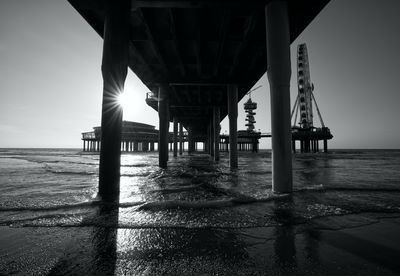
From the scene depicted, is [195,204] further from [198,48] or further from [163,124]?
[163,124]

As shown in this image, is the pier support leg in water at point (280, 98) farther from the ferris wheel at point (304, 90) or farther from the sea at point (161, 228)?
the ferris wheel at point (304, 90)

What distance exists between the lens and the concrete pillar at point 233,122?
13.8m

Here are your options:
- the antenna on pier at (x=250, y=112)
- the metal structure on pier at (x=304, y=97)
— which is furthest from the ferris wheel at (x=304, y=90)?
the antenna on pier at (x=250, y=112)

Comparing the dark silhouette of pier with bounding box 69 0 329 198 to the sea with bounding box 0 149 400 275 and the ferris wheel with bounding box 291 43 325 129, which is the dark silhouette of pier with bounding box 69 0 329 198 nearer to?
the sea with bounding box 0 149 400 275

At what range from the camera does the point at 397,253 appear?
7.18ft

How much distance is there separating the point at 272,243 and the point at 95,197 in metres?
4.42

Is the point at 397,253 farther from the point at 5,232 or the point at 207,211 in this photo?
the point at 5,232

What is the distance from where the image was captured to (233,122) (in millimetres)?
14156

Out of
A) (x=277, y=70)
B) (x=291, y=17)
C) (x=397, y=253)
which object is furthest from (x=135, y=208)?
(x=291, y=17)

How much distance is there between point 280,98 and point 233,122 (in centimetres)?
866

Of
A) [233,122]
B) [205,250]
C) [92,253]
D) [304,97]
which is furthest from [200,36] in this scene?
[304,97]

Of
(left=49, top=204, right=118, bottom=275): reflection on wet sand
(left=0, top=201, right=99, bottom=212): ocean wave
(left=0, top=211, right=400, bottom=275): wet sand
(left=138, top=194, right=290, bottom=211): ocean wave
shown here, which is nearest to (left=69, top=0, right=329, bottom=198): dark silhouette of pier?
(left=0, top=201, right=99, bottom=212): ocean wave

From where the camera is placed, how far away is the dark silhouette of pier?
536 cm

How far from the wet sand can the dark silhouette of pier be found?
2602 mm
